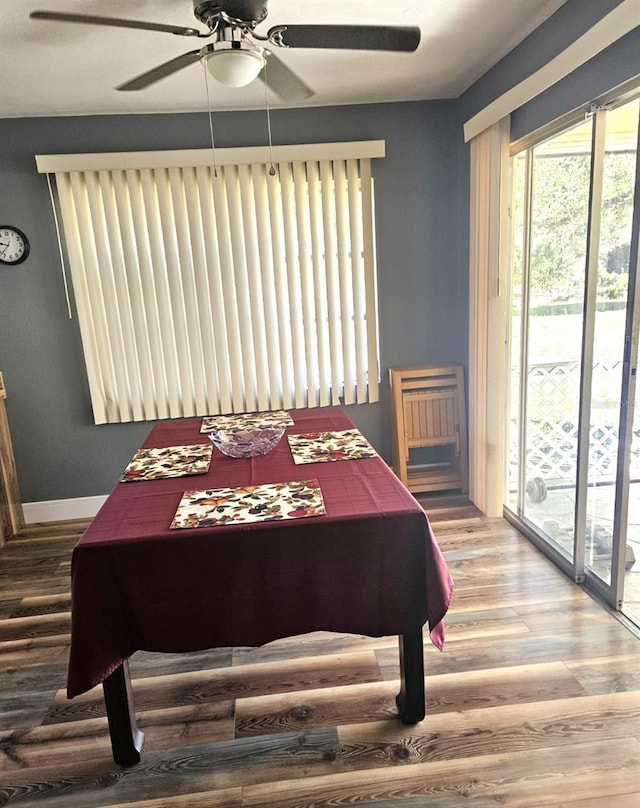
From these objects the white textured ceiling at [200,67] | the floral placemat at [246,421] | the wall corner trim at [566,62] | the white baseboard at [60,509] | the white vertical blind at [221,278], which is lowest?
the white baseboard at [60,509]

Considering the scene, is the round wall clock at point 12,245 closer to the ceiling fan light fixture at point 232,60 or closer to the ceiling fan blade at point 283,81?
the ceiling fan blade at point 283,81

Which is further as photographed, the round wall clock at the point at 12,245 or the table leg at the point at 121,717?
the round wall clock at the point at 12,245

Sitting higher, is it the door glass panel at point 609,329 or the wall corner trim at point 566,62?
the wall corner trim at point 566,62

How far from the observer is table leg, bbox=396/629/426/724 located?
1.75 meters

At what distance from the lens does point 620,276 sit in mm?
2230

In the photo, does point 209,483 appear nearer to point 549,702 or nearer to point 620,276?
point 549,702

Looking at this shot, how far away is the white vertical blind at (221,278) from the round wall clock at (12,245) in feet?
0.88

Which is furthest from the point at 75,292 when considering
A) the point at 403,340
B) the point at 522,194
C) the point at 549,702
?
the point at 549,702

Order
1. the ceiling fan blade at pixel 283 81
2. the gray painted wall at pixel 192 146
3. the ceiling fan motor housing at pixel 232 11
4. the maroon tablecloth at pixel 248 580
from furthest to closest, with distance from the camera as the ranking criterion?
the gray painted wall at pixel 192 146 < the ceiling fan blade at pixel 283 81 < the ceiling fan motor housing at pixel 232 11 < the maroon tablecloth at pixel 248 580

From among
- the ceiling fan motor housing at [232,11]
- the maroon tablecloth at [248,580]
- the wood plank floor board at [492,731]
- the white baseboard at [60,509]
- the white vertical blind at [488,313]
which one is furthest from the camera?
the white baseboard at [60,509]

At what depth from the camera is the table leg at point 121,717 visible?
1.66 m

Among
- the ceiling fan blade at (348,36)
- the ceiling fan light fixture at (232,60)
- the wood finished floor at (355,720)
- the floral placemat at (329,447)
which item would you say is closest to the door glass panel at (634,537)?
the wood finished floor at (355,720)

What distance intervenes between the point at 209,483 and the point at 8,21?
1.91 metres

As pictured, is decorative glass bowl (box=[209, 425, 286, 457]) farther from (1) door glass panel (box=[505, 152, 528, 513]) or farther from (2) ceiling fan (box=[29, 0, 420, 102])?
(1) door glass panel (box=[505, 152, 528, 513])
